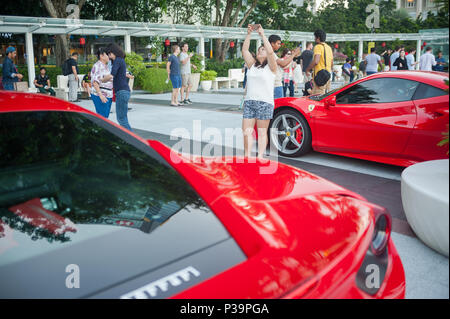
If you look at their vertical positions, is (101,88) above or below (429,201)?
above

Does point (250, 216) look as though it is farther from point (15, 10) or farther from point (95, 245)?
point (15, 10)

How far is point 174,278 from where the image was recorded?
4.57 ft

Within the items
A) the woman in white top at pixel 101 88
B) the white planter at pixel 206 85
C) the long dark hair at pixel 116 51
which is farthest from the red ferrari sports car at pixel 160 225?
the white planter at pixel 206 85

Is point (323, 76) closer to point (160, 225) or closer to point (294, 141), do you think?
point (294, 141)

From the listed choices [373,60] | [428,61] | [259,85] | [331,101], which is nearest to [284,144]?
[331,101]

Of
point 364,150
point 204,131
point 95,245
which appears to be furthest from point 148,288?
point 204,131

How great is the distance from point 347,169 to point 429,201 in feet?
9.85

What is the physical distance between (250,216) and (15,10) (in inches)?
1216

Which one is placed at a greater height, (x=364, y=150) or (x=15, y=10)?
(x=15, y=10)

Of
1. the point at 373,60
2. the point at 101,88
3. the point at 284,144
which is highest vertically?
the point at 373,60

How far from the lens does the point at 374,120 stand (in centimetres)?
572

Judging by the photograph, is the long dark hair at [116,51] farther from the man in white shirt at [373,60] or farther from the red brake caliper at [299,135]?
the man in white shirt at [373,60]

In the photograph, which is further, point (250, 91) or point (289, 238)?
point (250, 91)
